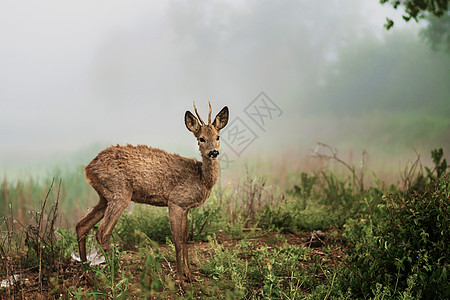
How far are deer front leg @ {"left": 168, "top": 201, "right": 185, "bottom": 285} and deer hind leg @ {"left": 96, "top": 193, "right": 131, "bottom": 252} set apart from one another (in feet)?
1.61

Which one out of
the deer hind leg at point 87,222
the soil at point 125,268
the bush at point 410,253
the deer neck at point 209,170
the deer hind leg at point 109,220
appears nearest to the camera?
the bush at point 410,253

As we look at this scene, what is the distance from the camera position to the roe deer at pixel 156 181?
→ 4.61 metres

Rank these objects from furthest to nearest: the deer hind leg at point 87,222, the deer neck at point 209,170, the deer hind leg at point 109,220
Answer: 1. the deer hind leg at point 87,222
2. the deer neck at point 209,170
3. the deer hind leg at point 109,220

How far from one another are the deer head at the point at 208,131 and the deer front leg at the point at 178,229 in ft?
1.98

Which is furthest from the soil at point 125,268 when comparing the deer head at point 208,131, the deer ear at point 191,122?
the deer ear at point 191,122

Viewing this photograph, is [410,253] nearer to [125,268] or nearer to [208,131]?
[208,131]

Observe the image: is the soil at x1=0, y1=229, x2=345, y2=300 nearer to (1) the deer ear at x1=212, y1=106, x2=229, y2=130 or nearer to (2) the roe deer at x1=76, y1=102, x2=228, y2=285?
(2) the roe deer at x1=76, y1=102, x2=228, y2=285

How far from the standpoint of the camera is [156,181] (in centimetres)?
477

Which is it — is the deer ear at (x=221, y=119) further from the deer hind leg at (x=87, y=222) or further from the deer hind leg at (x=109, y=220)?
the deer hind leg at (x=87, y=222)

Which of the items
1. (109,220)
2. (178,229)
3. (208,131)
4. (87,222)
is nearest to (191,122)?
(208,131)

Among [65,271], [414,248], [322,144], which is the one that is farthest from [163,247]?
[322,144]

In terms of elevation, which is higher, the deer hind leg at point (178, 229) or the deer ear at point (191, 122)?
the deer ear at point (191, 122)

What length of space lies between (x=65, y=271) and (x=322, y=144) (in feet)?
16.7

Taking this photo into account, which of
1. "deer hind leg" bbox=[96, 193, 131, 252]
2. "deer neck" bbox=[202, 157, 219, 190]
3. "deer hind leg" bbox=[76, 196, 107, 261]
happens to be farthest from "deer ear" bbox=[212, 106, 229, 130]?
"deer hind leg" bbox=[76, 196, 107, 261]
